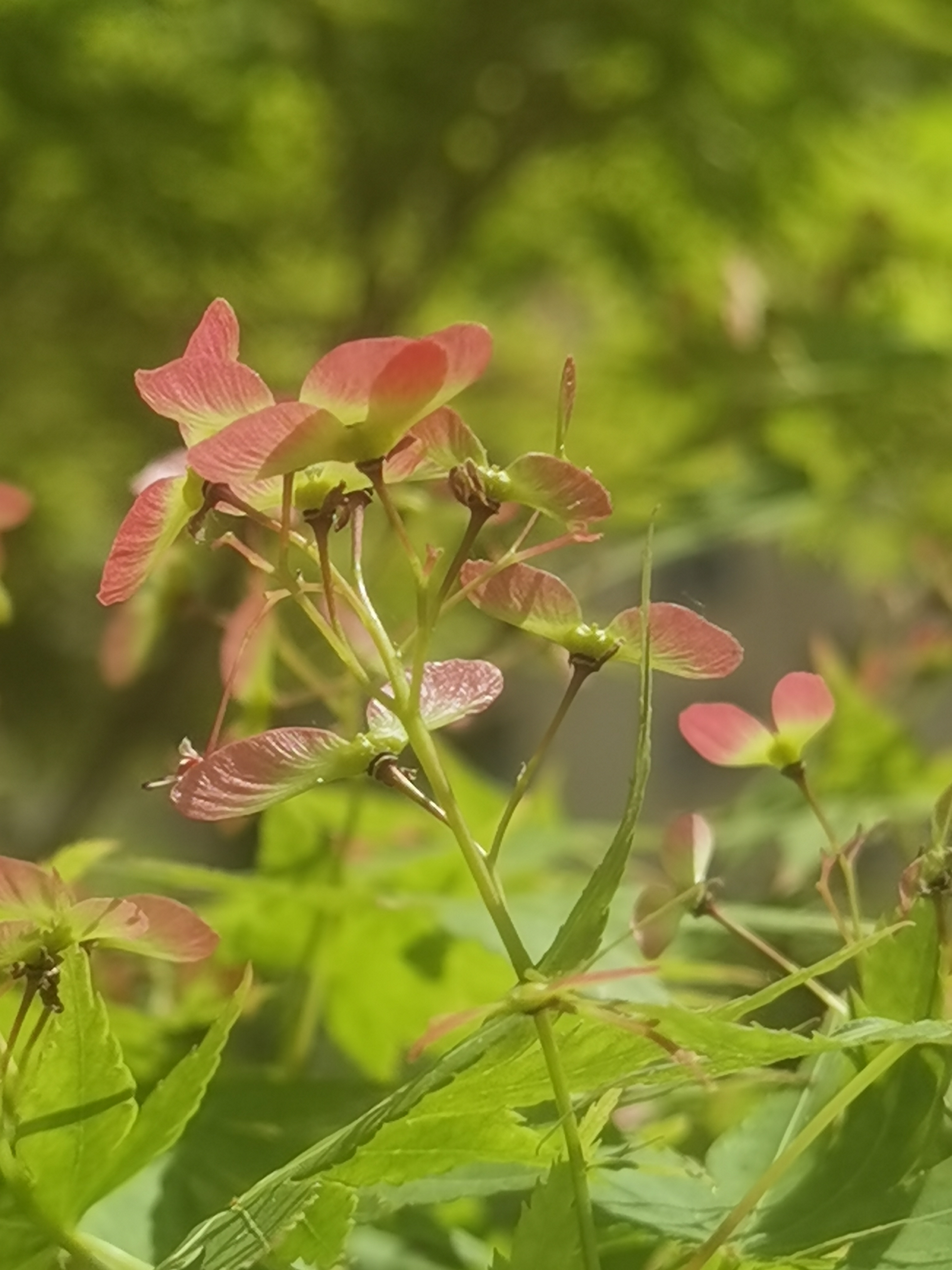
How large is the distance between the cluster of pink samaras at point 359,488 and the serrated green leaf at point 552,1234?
2.2 inches

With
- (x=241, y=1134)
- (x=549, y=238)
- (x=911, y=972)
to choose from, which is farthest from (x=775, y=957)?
(x=549, y=238)

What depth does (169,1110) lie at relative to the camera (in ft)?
0.64

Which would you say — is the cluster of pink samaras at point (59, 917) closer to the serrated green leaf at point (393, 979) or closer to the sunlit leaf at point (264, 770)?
the sunlit leaf at point (264, 770)

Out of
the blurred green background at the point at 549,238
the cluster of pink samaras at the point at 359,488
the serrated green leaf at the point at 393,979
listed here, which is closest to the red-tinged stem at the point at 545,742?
the cluster of pink samaras at the point at 359,488

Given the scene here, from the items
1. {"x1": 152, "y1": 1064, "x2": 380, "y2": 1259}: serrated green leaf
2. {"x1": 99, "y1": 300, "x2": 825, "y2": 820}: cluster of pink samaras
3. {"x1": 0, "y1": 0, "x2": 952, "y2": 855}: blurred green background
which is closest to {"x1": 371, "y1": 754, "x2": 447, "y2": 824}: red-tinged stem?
{"x1": 99, "y1": 300, "x2": 825, "y2": 820}: cluster of pink samaras

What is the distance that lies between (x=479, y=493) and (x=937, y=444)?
2.03 feet

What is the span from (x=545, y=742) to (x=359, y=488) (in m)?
0.04

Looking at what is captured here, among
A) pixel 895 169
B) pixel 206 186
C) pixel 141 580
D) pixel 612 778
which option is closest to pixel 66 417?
pixel 206 186

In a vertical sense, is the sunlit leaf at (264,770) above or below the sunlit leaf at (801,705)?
above

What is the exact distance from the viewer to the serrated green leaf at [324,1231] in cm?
17

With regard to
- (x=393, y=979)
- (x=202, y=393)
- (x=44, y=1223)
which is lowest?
(x=393, y=979)

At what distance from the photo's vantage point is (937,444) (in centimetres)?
74

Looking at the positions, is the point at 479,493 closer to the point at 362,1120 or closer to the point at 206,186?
the point at 362,1120

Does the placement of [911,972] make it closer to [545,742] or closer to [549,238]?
[545,742]
